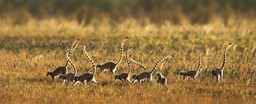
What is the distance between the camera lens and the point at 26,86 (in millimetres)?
13484

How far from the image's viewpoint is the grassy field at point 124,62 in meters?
12.9

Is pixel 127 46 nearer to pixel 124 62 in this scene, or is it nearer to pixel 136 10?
pixel 124 62

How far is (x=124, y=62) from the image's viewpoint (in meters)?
18.0

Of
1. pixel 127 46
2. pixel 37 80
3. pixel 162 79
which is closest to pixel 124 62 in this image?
pixel 162 79

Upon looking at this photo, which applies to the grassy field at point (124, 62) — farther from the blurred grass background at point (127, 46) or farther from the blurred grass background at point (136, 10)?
the blurred grass background at point (136, 10)

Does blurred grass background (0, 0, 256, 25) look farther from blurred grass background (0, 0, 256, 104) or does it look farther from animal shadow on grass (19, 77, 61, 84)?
animal shadow on grass (19, 77, 61, 84)

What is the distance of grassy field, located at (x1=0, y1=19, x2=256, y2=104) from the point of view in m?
12.9

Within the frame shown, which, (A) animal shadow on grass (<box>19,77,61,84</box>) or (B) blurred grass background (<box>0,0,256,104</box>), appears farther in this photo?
(A) animal shadow on grass (<box>19,77,61,84</box>)

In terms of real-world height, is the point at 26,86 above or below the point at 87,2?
below

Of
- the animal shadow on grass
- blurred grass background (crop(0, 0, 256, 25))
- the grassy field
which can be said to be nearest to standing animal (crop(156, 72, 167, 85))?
the grassy field

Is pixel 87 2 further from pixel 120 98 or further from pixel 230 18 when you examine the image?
pixel 120 98

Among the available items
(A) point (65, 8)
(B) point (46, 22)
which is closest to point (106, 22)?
(B) point (46, 22)

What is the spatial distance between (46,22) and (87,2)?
6.62 metres

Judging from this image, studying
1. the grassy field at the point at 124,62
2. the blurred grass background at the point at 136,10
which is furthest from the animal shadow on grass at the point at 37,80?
the blurred grass background at the point at 136,10
